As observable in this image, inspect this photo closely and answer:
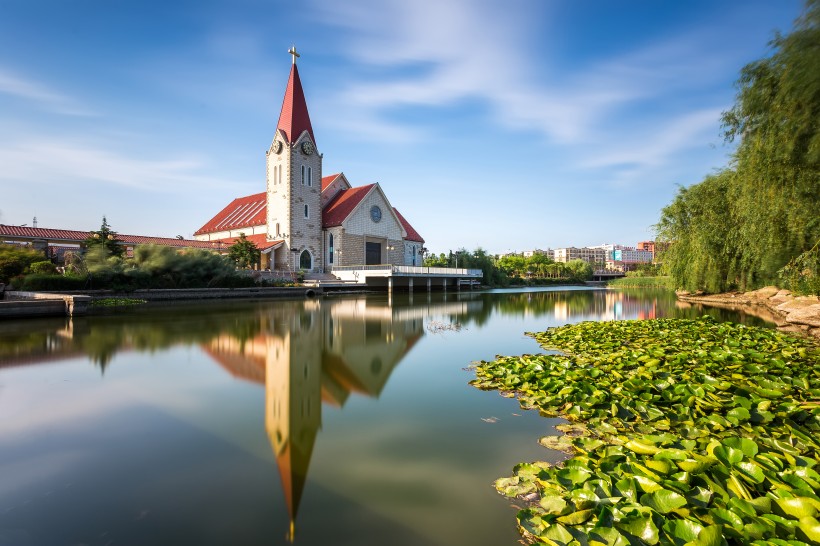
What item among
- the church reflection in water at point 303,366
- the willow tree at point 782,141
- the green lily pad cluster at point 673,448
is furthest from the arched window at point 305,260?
the green lily pad cluster at point 673,448

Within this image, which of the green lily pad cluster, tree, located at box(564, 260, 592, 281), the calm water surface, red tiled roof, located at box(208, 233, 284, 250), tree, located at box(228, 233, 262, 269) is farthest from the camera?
tree, located at box(564, 260, 592, 281)

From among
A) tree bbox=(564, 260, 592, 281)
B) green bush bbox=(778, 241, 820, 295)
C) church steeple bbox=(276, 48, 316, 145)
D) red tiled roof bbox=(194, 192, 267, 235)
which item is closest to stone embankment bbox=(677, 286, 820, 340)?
green bush bbox=(778, 241, 820, 295)

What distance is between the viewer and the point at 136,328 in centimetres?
1266

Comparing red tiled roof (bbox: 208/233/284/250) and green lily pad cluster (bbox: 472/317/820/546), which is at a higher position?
red tiled roof (bbox: 208/233/284/250)

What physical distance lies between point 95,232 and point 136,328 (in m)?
17.5

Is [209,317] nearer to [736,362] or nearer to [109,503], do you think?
[109,503]

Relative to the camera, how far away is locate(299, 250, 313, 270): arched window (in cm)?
3744

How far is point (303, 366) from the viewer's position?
26.1ft

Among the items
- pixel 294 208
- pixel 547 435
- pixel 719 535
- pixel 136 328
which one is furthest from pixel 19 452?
pixel 294 208

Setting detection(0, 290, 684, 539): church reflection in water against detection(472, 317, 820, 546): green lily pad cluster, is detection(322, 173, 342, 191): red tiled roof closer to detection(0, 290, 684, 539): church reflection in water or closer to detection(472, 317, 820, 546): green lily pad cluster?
detection(0, 290, 684, 539): church reflection in water

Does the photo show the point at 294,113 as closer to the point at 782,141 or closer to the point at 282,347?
the point at 282,347

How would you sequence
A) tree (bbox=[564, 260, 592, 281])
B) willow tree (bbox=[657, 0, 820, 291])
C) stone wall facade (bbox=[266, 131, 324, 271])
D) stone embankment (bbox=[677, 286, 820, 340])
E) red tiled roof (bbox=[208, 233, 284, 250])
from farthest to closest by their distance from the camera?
tree (bbox=[564, 260, 592, 281]) → stone wall facade (bbox=[266, 131, 324, 271]) → red tiled roof (bbox=[208, 233, 284, 250]) → stone embankment (bbox=[677, 286, 820, 340]) → willow tree (bbox=[657, 0, 820, 291])

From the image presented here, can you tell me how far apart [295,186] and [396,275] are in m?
11.9

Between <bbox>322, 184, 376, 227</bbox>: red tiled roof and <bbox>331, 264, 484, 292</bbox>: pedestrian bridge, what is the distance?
4615mm
